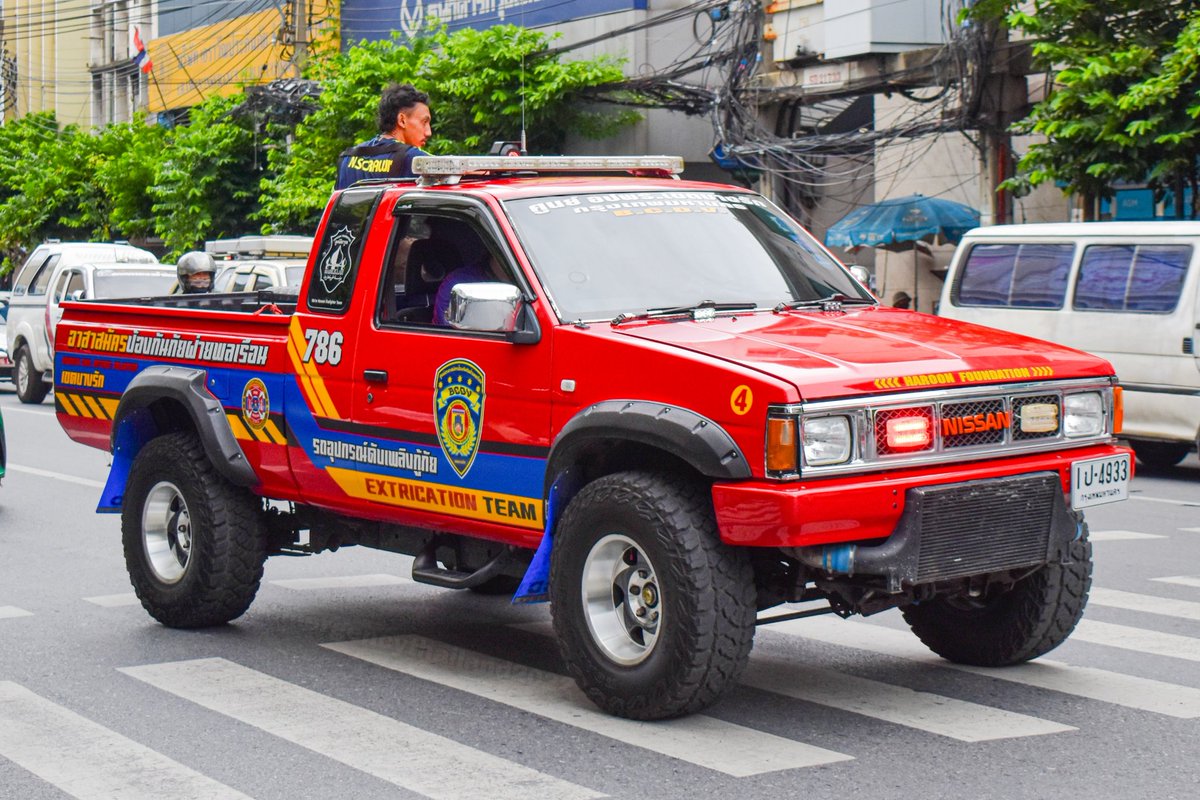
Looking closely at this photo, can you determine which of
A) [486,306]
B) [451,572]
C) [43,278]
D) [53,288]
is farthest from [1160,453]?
[43,278]

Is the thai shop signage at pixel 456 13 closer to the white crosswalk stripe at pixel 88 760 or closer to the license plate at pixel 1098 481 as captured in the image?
the license plate at pixel 1098 481

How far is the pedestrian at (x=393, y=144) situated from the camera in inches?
315

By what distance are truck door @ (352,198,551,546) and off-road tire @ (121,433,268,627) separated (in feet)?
3.01

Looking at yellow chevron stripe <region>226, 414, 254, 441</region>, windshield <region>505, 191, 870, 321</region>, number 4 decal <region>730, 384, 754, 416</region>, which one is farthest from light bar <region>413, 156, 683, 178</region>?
number 4 decal <region>730, 384, 754, 416</region>

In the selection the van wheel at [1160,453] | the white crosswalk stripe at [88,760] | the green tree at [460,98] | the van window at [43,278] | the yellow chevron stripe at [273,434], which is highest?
the green tree at [460,98]

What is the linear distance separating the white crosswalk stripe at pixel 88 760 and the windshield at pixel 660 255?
6.79ft

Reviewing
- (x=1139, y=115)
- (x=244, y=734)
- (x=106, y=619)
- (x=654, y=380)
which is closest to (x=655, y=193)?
(x=654, y=380)

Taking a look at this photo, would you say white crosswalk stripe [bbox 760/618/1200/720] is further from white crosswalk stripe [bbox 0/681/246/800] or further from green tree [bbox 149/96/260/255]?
green tree [bbox 149/96/260/255]

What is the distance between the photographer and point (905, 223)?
2169 centimetres

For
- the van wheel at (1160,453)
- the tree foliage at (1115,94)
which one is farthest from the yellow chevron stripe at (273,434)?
the tree foliage at (1115,94)

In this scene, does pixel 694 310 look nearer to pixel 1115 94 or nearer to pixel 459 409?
pixel 459 409

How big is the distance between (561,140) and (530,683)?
2263 centimetres

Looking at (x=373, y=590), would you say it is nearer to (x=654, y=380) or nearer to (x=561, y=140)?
(x=654, y=380)

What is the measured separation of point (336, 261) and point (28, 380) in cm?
1810
